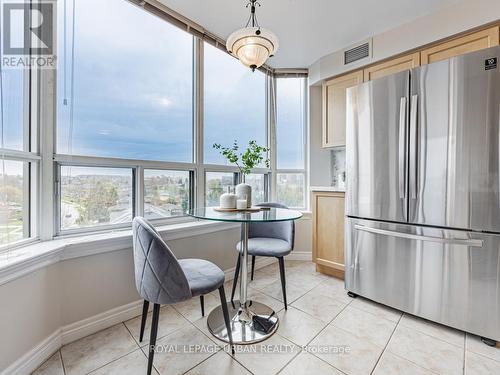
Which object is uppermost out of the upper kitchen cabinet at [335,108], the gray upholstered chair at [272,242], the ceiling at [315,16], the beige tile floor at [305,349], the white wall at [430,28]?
the ceiling at [315,16]

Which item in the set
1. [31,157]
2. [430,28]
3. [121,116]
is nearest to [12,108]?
[31,157]

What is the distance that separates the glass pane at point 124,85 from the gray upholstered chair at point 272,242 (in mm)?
1050

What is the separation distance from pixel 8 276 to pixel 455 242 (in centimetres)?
268

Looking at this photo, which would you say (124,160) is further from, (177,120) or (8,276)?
(8,276)

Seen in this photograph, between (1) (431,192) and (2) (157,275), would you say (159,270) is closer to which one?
(2) (157,275)

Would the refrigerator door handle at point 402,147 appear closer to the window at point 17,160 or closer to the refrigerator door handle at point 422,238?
the refrigerator door handle at point 422,238

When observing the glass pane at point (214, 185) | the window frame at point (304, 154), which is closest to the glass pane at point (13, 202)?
the glass pane at point (214, 185)

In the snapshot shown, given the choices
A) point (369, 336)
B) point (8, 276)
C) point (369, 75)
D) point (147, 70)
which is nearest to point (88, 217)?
point (8, 276)

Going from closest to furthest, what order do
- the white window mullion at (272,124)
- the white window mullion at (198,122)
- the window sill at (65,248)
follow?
1. the window sill at (65,248)
2. the white window mullion at (198,122)
3. the white window mullion at (272,124)

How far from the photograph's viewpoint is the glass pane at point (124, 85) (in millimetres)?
1655

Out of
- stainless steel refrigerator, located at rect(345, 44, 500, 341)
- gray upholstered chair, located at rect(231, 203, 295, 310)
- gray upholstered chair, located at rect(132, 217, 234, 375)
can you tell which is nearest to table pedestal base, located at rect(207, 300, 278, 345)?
gray upholstered chair, located at rect(231, 203, 295, 310)

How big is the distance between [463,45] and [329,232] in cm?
203

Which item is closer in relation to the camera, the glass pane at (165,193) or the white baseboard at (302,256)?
the glass pane at (165,193)

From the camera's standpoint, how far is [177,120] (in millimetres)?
A: 2273
